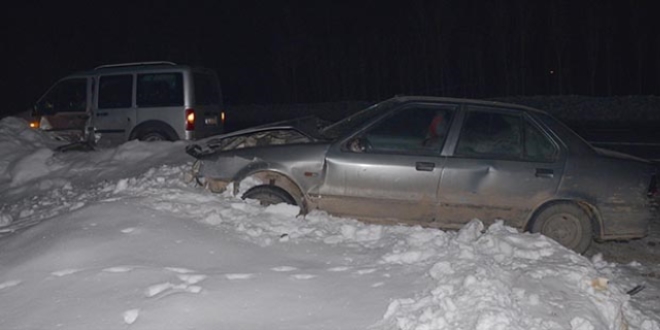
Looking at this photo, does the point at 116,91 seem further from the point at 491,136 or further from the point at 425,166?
the point at 491,136

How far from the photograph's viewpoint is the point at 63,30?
41125mm

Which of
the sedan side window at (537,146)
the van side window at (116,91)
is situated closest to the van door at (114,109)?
the van side window at (116,91)

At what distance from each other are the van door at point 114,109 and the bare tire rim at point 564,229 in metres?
7.88

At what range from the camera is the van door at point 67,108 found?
454 inches

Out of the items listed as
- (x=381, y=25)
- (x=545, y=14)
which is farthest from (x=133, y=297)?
(x=381, y=25)

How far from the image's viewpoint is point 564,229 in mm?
6410

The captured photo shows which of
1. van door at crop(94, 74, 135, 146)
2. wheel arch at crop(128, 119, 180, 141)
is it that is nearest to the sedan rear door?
wheel arch at crop(128, 119, 180, 141)

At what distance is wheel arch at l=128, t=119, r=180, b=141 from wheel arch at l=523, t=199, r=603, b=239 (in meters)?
7.02

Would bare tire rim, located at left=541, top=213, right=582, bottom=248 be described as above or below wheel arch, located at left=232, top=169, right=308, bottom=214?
below

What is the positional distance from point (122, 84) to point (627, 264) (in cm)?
897

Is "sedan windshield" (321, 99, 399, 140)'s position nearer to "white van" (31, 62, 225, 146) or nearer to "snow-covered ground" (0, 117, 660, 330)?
"snow-covered ground" (0, 117, 660, 330)

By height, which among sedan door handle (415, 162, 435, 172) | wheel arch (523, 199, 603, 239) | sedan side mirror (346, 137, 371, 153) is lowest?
wheel arch (523, 199, 603, 239)

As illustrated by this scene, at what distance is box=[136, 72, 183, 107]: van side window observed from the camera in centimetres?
1149

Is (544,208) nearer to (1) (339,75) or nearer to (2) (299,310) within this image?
(2) (299,310)
